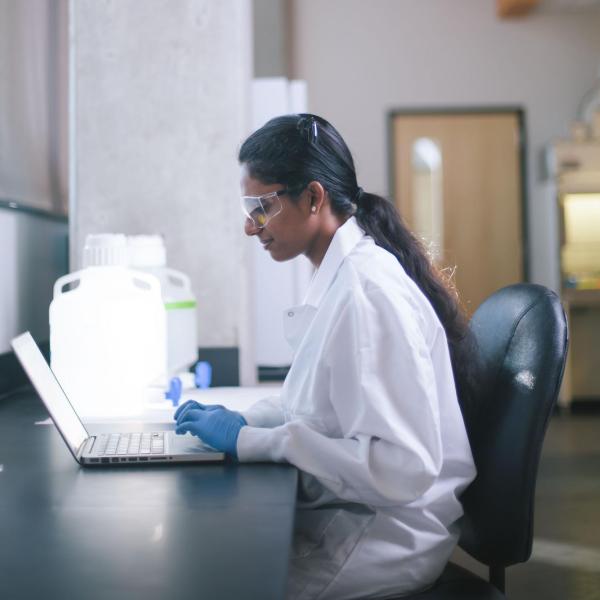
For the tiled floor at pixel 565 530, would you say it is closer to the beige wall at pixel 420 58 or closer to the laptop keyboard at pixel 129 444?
the laptop keyboard at pixel 129 444

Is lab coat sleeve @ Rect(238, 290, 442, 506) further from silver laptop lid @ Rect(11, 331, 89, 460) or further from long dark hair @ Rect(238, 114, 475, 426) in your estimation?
silver laptop lid @ Rect(11, 331, 89, 460)

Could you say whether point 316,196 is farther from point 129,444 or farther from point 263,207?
point 129,444

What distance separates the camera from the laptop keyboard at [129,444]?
3.81 ft

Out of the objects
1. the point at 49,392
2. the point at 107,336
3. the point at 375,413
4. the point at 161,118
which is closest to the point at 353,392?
the point at 375,413

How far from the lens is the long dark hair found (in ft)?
4.10

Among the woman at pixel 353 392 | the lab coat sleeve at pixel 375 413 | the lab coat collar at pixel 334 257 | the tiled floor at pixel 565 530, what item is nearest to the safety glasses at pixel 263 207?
the woman at pixel 353 392

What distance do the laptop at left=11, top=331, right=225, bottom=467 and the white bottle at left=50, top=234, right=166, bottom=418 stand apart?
0.40 meters

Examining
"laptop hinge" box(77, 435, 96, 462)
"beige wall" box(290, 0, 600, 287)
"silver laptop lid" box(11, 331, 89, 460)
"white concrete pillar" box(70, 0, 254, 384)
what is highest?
"beige wall" box(290, 0, 600, 287)

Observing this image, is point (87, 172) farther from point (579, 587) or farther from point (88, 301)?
point (579, 587)

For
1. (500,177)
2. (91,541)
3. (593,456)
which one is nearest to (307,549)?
(91,541)

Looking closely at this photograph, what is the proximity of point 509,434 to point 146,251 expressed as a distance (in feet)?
3.28

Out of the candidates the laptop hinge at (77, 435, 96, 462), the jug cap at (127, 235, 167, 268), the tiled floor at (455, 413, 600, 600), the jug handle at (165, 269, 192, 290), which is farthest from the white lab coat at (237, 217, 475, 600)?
the tiled floor at (455, 413, 600, 600)

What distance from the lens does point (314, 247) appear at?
130cm

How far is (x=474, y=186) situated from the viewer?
5199 millimetres
